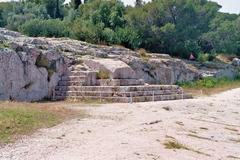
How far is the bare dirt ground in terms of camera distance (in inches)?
445

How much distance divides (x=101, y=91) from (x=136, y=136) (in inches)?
411

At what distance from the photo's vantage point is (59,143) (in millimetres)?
12008

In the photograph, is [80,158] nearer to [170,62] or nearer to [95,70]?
[95,70]

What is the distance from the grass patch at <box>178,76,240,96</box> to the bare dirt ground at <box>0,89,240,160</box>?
1408cm

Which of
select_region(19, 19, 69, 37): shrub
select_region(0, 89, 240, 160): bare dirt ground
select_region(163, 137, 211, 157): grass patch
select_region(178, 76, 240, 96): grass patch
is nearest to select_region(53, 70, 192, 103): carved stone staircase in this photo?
select_region(0, 89, 240, 160): bare dirt ground

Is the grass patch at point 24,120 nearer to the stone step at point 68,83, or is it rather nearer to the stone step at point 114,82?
the stone step at point 114,82

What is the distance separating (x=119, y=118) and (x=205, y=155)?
471 centimetres

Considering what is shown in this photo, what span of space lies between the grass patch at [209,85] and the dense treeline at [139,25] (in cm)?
578

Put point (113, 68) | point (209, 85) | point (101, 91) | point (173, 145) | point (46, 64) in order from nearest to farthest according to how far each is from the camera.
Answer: point (173, 145) → point (101, 91) → point (46, 64) → point (113, 68) → point (209, 85)

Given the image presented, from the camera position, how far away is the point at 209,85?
40.0 meters

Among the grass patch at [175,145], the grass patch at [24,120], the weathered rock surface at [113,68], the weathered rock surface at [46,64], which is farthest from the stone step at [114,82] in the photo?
the grass patch at [175,145]

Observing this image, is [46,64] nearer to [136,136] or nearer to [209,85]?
[136,136]

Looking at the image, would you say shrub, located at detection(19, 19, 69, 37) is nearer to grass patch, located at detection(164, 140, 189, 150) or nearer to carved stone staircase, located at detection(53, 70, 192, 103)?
carved stone staircase, located at detection(53, 70, 192, 103)

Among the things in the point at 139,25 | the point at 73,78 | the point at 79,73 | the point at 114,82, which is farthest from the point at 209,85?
the point at 73,78
